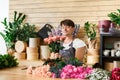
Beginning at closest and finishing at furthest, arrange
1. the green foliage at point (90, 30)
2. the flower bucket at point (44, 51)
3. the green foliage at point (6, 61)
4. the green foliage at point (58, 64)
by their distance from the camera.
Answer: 1. the green foliage at point (58, 64)
2. the green foliage at point (6, 61)
3. the green foliage at point (90, 30)
4. the flower bucket at point (44, 51)

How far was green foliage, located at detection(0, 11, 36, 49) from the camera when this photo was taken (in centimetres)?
514

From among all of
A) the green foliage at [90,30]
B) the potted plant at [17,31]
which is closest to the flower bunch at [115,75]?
the green foliage at [90,30]

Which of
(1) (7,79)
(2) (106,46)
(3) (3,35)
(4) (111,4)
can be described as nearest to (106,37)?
(2) (106,46)

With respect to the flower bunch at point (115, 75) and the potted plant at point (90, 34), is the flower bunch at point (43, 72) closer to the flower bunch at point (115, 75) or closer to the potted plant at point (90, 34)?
the flower bunch at point (115, 75)

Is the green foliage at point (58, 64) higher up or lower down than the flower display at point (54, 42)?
lower down

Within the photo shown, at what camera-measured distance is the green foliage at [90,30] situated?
466 centimetres

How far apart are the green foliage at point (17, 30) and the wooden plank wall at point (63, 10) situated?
0.47 ft

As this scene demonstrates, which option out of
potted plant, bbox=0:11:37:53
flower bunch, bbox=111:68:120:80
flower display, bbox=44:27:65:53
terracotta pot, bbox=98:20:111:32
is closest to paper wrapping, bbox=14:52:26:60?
potted plant, bbox=0:11:37:53

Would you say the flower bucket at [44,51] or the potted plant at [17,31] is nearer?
the flower bucket at [44,51]

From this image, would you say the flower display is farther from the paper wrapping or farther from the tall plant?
the tall plant

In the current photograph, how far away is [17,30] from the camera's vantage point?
5164mm

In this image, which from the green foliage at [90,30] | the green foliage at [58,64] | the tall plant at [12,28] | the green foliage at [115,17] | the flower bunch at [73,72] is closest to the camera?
the flower bunch at [73,72]

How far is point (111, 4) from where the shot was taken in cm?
471

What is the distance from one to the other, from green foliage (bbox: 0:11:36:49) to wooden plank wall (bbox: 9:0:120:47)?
0.14 metres
